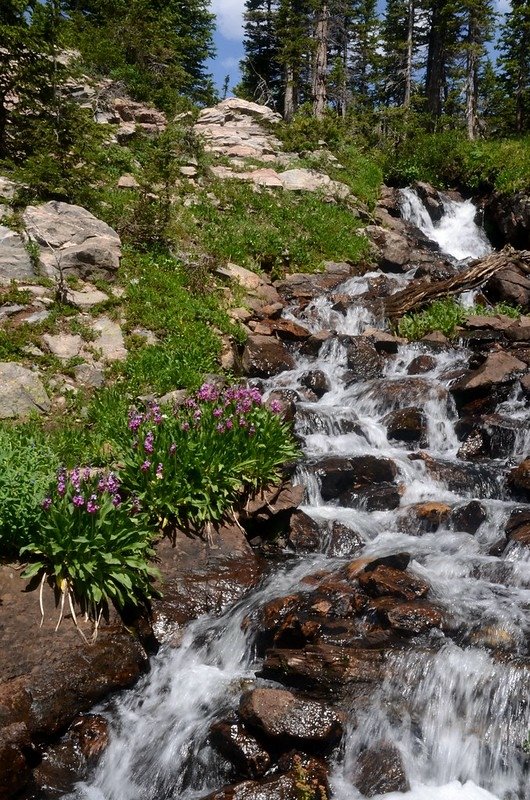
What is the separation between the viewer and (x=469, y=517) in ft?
27.1

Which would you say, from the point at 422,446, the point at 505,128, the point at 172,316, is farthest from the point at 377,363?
the point at 505,128

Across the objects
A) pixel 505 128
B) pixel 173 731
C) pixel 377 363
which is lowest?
pixel 173 731

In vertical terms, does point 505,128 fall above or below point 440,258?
above

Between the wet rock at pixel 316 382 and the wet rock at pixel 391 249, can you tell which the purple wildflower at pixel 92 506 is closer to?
the wet rock at pixel 316 382

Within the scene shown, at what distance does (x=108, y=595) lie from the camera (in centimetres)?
624

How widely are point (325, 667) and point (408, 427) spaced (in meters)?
5.97

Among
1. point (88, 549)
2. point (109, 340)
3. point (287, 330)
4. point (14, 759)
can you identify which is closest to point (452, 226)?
point (287, 330)

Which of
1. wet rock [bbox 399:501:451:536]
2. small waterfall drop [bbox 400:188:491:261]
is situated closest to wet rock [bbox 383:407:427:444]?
wet rock [bbox 399:501:451:536]

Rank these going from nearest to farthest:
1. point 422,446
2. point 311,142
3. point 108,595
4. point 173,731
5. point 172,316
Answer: point 173,731, point 108,595, point 422,446, point 172,316, point 311,142

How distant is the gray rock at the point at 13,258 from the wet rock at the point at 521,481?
9.66 meters

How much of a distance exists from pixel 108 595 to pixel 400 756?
124 inches

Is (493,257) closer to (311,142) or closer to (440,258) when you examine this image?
(440,258)

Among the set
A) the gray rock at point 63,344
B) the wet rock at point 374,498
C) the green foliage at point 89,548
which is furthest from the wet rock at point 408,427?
the gray rock at point 63,344

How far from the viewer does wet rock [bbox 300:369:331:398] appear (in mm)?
12250
